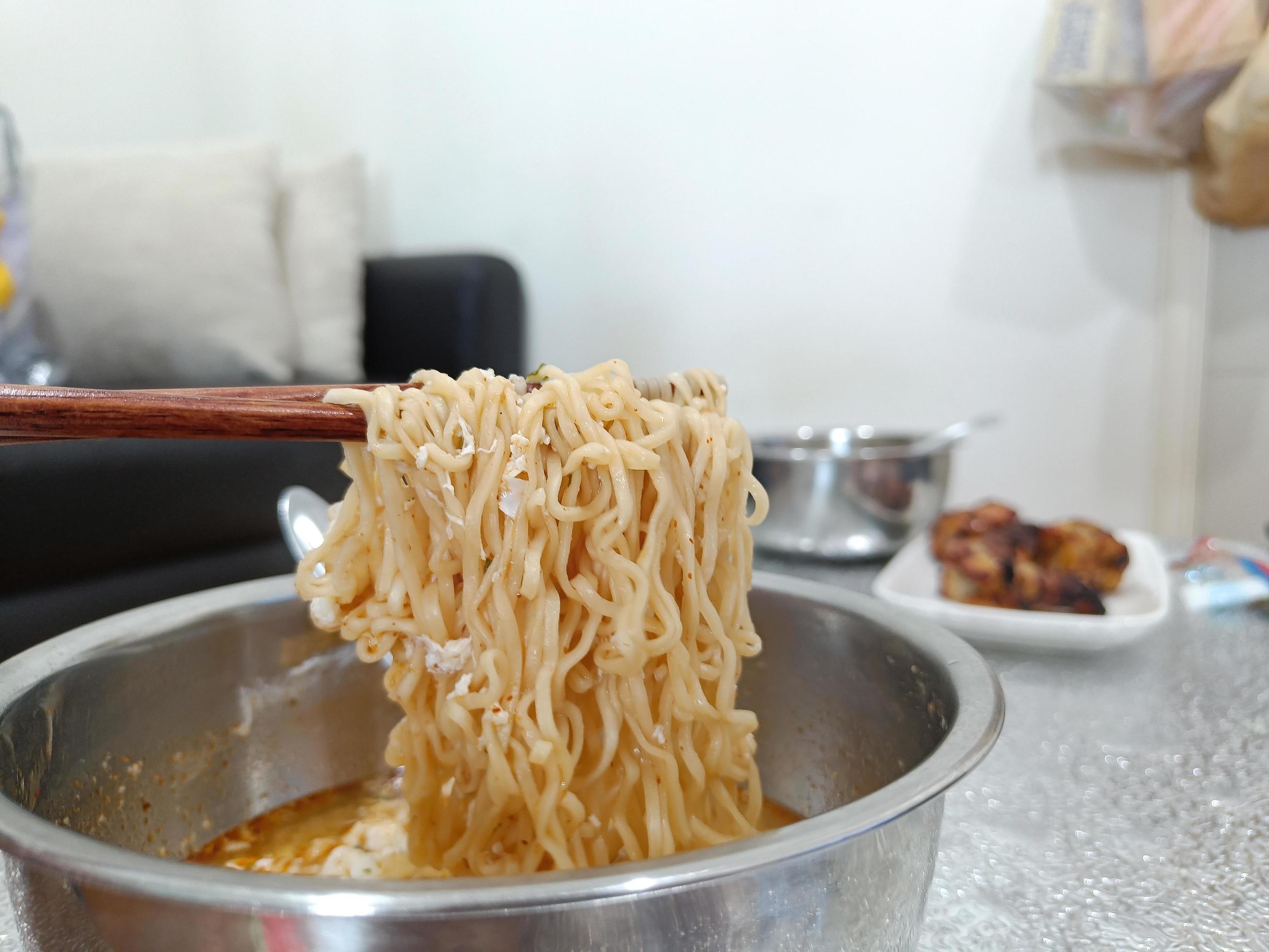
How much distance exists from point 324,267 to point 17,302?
0.53 metres

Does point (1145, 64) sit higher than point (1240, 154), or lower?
higher

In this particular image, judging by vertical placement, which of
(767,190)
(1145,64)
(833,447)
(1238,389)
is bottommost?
(833,447)

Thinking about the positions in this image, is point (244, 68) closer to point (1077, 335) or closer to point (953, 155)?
point (953, 155)

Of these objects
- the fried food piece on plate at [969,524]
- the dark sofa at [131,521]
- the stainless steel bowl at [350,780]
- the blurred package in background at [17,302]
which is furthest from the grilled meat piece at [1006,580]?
the blurred package in background at [17,302]

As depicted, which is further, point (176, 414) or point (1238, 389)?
point (1238, 389)

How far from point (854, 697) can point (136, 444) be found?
1.01 m

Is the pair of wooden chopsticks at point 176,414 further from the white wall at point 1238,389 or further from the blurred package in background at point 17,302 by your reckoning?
the white wall at point 1238,389

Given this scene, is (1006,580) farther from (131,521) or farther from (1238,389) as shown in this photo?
(131,521)

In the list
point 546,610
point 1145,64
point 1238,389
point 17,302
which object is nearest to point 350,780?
point 546,610

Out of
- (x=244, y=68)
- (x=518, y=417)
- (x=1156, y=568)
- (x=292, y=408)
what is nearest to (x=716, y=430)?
(x=518, y=417)

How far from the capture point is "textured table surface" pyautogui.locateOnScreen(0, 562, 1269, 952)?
54cm

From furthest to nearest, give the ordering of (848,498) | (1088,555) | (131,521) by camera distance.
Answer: (848,498) < (131,521) < (1088,555)

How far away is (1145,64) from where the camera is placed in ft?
4.45

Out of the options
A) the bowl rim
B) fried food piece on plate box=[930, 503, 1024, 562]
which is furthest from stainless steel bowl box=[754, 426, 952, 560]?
fried food piece on plate box=[930, 503, 1024, 562]
